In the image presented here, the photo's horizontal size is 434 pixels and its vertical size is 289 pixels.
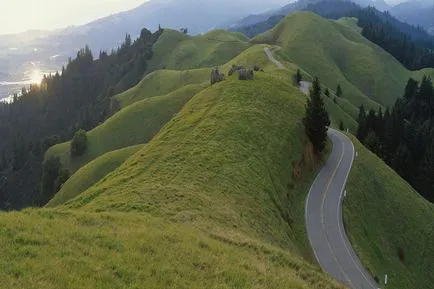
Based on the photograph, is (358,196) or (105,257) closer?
(105,257)

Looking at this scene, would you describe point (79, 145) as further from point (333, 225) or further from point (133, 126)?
point (333, 225)

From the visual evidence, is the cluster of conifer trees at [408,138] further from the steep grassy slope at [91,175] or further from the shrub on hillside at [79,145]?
the shrub on hillside at [79,145]

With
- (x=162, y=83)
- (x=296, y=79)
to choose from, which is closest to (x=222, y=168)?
(x=296, y=79)

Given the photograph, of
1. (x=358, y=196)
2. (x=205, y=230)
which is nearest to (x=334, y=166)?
(x=358, y=196)

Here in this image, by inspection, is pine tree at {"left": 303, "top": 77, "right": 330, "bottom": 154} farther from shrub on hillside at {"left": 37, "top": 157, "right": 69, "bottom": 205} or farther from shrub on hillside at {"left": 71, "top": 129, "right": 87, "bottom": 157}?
shrub on hillside at {"left": 37, "top": 157, "right": 69, "bottom": 205}

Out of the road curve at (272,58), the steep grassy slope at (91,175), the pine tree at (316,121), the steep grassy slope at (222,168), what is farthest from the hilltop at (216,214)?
the road curve at (272,58)

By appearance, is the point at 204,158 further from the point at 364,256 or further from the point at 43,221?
→ the point at 43,221
